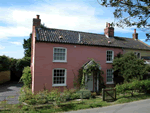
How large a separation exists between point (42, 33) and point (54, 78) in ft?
16.9

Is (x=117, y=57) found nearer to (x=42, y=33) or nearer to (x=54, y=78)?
(x=54, y=78)

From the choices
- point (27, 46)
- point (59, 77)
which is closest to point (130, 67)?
point (59, 77)

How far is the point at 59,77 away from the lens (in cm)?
1587

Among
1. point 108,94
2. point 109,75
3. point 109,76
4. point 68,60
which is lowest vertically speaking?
point 108,94

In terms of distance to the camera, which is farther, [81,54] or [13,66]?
[13,66]

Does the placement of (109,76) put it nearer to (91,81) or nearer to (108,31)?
(91,81)

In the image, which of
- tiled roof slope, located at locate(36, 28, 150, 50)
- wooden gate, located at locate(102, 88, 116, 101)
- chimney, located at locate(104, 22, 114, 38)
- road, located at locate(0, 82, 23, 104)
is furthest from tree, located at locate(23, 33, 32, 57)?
wooden gate, located at locate(102, 88, 116, 101)

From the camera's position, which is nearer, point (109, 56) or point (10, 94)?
point (10, 94)

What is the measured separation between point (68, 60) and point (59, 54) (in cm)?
124

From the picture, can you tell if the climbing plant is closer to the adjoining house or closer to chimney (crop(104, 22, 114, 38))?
the adjoining house

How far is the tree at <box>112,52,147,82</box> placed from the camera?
51.9ft

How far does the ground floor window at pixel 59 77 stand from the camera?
1566 centimetres

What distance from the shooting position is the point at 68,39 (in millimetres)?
16781

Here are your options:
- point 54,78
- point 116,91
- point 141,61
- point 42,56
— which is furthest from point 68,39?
point 141,61
